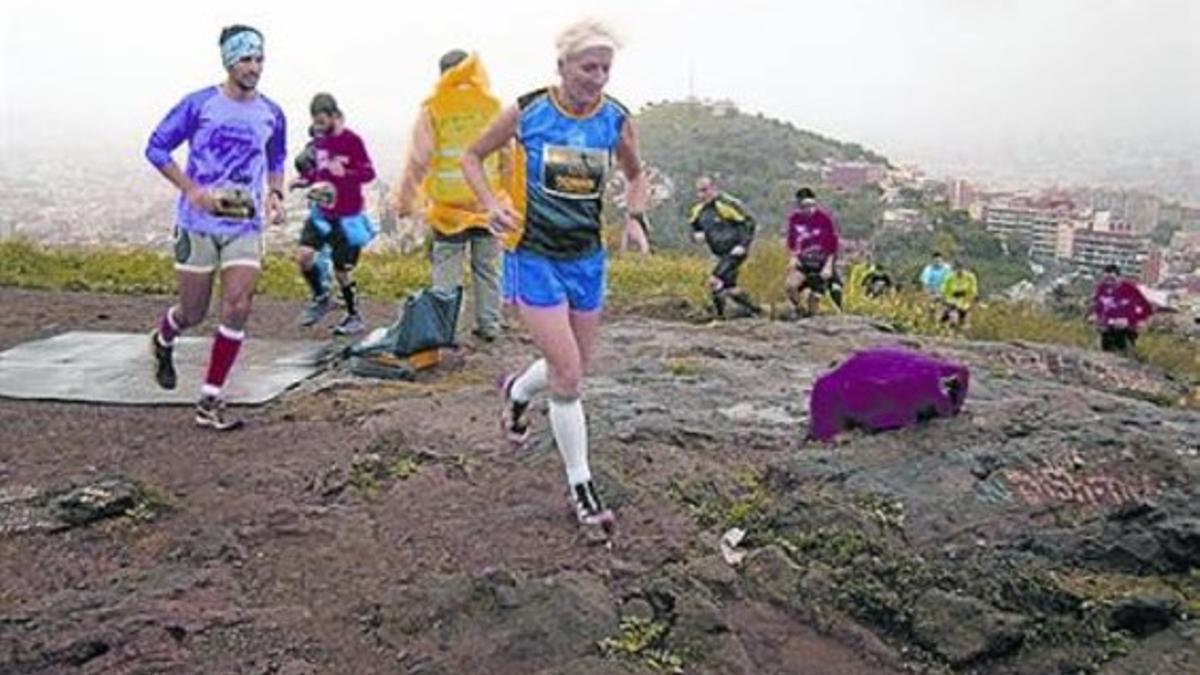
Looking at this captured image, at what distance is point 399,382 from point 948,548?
12.1ft

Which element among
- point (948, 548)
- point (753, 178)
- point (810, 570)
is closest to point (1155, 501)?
point (948, 548)

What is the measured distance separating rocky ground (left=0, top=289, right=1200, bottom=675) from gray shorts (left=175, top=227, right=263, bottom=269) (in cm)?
79

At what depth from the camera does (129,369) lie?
790 centimetres

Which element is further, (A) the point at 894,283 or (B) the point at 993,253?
(B) the point at 993,253

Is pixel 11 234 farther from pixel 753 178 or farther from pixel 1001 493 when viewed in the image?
pixel 753 178

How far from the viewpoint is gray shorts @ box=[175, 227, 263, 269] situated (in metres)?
6.37

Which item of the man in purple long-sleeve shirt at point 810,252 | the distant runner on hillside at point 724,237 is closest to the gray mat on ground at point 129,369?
the distant runner on hillside at point 724,237

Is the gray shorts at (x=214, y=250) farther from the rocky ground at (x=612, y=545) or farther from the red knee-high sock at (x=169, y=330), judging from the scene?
the rocky ground at (x=612, y=545)

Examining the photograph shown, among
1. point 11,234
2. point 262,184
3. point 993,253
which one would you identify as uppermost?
point 262,184

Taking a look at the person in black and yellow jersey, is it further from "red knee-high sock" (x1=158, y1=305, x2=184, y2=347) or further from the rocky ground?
"red knee-high sock" (x1=158, y1=305, x2=184, y2=347)

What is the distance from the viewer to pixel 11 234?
46.1ft

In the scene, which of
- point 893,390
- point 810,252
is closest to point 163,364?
point 893,390

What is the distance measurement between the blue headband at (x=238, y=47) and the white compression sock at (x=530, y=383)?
2001 millimetres

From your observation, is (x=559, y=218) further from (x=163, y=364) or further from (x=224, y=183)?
(x=163, y=364)
